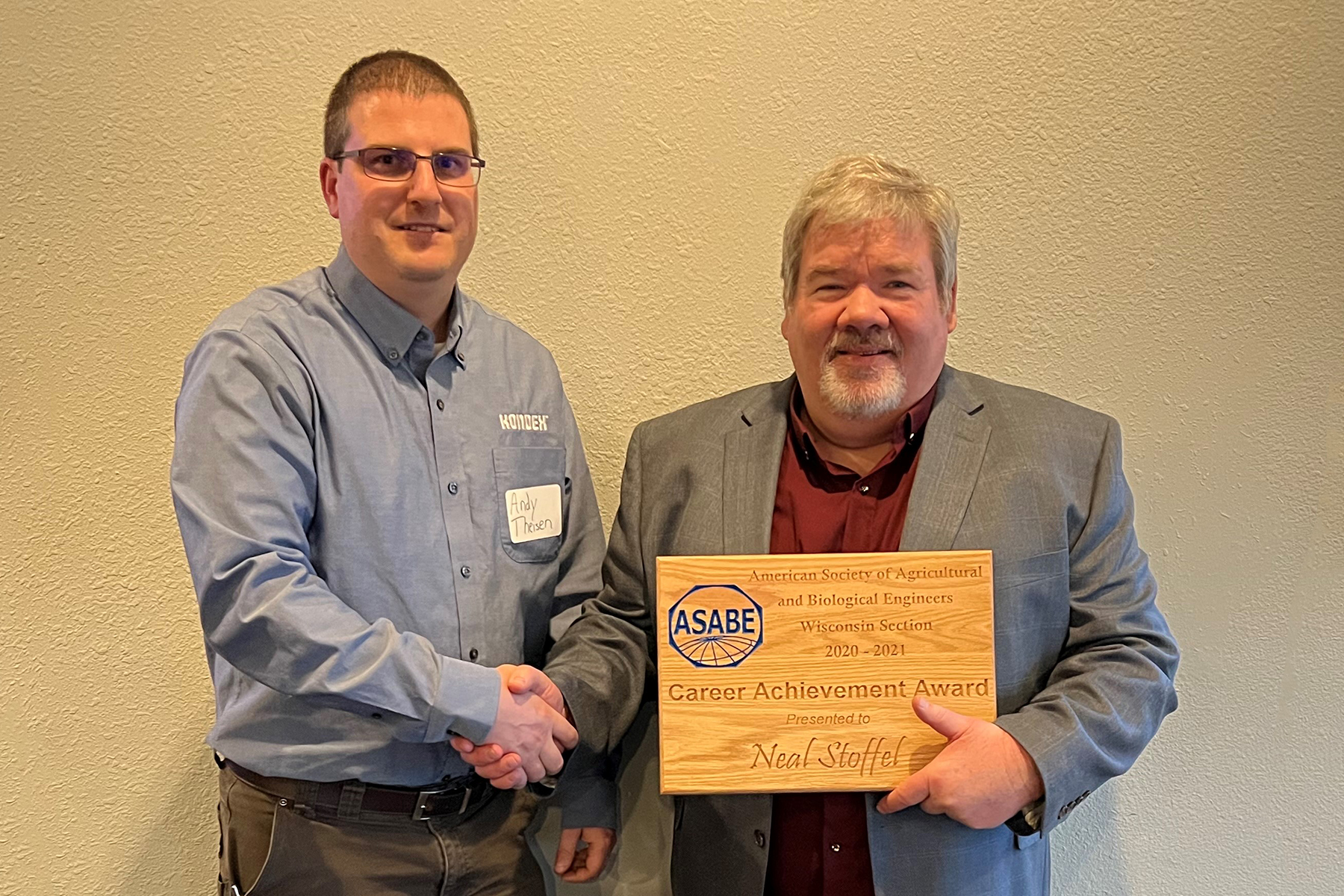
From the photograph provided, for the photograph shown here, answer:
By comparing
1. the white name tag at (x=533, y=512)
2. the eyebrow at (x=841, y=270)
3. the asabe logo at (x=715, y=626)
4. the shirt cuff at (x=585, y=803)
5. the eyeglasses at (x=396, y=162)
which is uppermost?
the eyeglasses at (x=396, y=162)

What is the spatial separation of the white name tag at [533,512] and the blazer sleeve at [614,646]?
0.11 m

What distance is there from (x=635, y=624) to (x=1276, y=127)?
1587 millimetres

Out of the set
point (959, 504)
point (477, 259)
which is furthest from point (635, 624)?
point (477, 259)

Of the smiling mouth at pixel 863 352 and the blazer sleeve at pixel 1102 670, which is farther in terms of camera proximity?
the smiling mouth at pixel 863 352

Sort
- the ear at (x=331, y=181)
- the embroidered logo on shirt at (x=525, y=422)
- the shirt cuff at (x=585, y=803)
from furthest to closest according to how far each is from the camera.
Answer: the shirt cuff at (x=585, y=803)
the embroidered logo on shirt at (x=525, y=422)
the ear at (x=331, y=181)

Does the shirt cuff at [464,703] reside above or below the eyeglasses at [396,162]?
below

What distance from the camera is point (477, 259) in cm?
196

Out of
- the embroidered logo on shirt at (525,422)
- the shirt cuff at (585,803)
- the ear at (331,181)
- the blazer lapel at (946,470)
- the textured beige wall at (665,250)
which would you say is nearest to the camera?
the blazer lapel at (946,470)

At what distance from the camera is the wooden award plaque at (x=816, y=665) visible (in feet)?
4.52

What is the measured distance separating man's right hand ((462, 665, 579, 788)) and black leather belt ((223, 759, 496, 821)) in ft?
0.39

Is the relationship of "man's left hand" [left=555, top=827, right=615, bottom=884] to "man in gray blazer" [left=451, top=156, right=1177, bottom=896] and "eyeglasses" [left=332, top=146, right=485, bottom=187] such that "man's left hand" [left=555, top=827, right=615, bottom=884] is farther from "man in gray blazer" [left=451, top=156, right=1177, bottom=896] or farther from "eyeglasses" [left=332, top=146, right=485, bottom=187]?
"eyeglasses" [left=332, top=146, right=485, bottom=187]

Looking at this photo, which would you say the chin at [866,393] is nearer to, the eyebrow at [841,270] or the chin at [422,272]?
the eyebrow at [841,270]

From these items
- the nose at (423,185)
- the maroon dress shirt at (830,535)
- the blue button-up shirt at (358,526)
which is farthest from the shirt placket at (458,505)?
the maroon dress shirt at (830,535)

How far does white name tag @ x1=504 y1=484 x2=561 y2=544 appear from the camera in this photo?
1.63 meters
